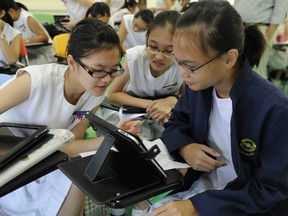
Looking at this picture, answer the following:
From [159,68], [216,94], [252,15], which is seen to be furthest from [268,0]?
[216,94]

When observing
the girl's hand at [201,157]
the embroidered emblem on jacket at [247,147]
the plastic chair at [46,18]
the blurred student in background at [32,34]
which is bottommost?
the plastic chair at [46,18]

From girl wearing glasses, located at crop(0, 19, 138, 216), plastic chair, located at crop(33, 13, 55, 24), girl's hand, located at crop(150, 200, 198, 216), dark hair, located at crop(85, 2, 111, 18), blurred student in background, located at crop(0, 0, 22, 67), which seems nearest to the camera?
girl's hand, located at crop(150, 200, 198, 216)

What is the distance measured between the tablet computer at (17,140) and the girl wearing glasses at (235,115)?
0.40m

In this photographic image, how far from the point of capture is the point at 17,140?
0.91 m

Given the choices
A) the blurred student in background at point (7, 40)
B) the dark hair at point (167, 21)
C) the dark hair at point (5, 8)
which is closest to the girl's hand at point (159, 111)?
the dark hair at point (167, 21)

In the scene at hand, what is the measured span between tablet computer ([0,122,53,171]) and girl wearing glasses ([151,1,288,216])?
40 centimetres

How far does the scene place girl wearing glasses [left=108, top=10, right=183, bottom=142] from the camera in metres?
1.41

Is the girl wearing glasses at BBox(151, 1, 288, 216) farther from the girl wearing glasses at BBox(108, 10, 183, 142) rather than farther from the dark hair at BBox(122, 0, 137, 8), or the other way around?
the dark hair at BBox(122, 0, 137, 8)

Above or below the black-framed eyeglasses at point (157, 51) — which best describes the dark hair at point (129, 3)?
below

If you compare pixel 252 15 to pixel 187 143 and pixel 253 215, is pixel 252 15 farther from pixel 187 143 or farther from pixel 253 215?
pixel 253 215

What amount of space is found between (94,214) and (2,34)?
1737mm

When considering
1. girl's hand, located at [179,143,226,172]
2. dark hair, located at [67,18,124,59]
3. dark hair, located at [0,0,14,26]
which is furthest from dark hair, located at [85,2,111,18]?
girl's hand, located at [179,143,226,172]

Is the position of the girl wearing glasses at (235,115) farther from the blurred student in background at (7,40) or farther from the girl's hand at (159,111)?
the blurred student in background at (7,40)

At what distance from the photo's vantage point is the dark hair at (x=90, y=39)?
3.67ft
